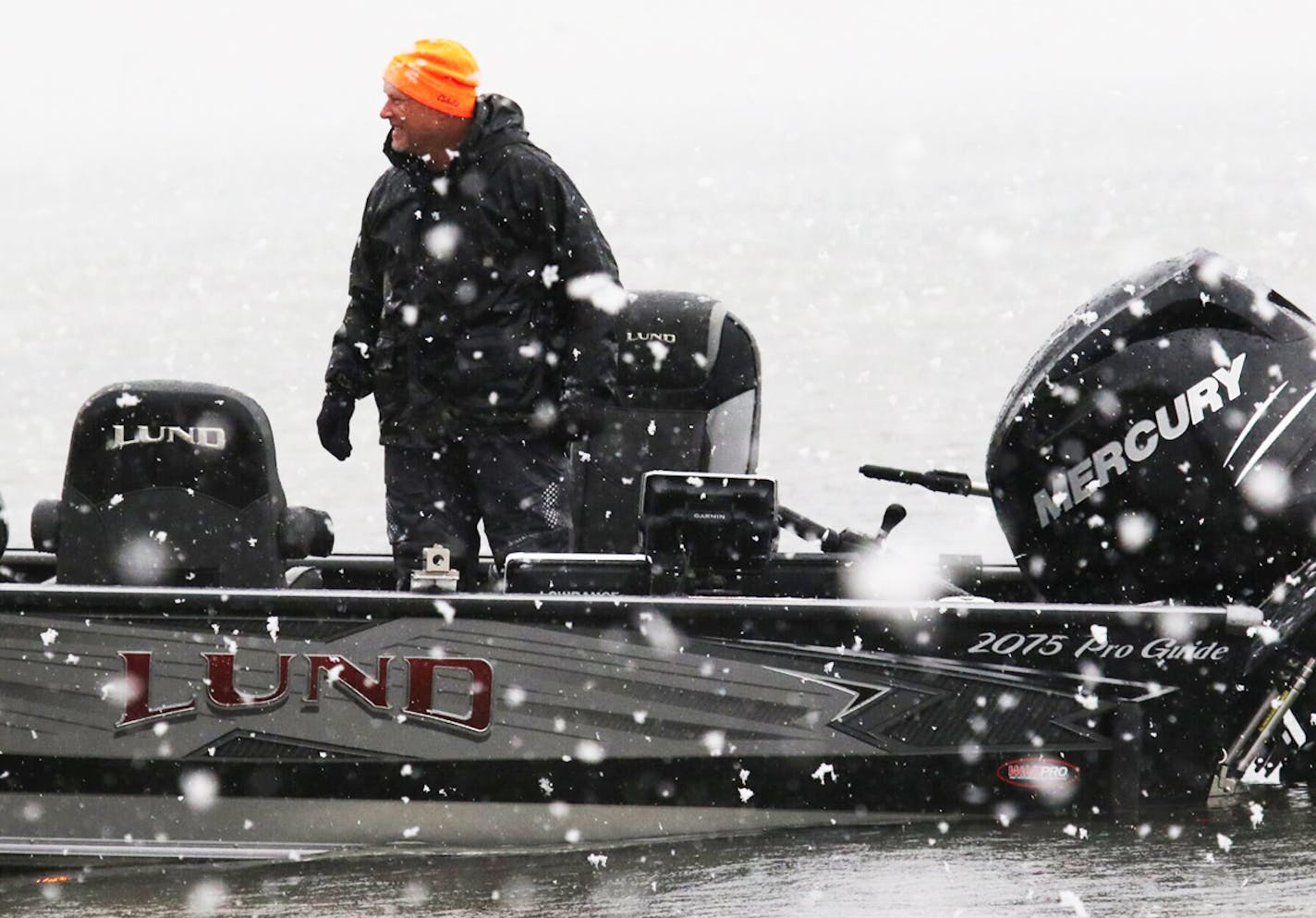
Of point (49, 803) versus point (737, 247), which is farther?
point (737, 247)

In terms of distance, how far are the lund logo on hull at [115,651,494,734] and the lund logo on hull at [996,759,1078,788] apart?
1.13 meters

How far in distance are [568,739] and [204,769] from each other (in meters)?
0.79

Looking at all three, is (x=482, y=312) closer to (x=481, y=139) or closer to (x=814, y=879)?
(x=481, y=139)

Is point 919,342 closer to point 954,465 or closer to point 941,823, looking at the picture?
point 954,465

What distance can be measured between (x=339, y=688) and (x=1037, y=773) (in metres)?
1.52

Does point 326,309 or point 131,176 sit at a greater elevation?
point 131,176

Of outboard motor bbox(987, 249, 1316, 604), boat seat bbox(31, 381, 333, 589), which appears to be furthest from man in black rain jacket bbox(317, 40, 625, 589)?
outboard motor bbox(987, 249, 1316, 604)

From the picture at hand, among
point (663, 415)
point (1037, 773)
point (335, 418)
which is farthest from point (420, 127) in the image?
point (1037, 773)

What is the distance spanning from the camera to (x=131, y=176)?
52.8 metres

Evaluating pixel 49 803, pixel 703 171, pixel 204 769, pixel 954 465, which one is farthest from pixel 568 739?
pixel 703 171

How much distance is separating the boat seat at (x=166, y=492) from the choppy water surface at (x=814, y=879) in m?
0.68

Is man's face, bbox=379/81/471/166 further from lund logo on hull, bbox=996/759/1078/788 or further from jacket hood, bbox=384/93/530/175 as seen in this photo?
lund logo on hull, bbox=996/759/1078/788

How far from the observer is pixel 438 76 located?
5.09m

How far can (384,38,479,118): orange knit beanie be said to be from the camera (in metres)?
5.06
